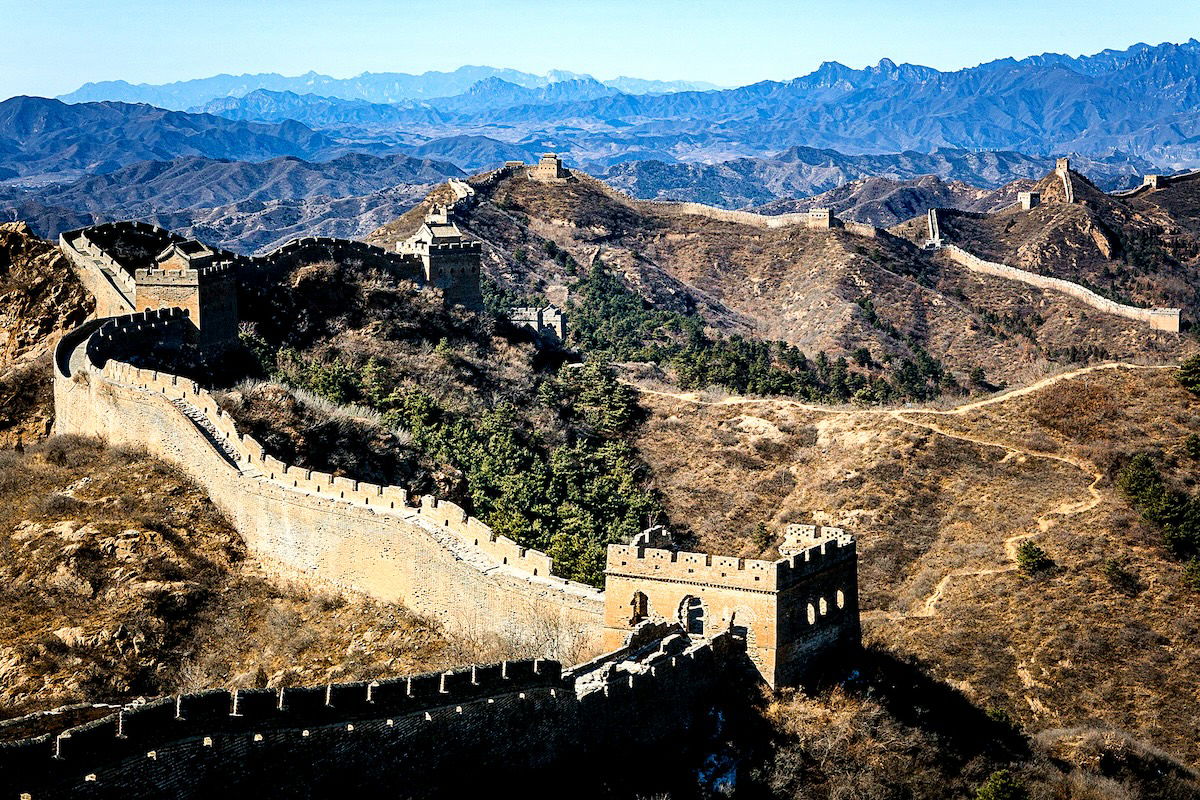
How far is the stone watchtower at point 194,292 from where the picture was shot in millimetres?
49031

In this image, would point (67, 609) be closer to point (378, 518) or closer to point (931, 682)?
point (378, 518)

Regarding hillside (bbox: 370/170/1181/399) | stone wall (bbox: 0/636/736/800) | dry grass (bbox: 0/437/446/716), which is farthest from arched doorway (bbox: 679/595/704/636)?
hillside (bbox: 370/170/1181/399)

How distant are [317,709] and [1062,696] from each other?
28893mm

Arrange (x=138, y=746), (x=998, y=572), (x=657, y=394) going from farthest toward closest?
(x=657, y=394)
(x=998, y=572)
(x=138, y=746)

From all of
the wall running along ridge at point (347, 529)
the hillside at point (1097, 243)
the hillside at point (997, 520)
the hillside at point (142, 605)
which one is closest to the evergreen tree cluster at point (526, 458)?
the hillside at point (997, 520)

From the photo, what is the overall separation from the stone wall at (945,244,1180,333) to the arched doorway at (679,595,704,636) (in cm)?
9034

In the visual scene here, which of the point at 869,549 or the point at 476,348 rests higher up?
the point at 476,348

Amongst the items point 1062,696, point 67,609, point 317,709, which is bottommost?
point 1062,696

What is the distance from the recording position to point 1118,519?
53.8 m

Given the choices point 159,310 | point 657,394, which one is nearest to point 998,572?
point 657,394

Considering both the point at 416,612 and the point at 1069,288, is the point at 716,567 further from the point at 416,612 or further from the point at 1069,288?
the point at 1069,288

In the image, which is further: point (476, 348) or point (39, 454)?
point (476, 348)

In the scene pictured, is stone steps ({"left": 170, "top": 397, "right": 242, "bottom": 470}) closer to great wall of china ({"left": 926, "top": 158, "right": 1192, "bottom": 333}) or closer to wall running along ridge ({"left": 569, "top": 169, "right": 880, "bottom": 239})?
great wall of china ({"left": 926, "top": 158, "right": 1192, "bottom": 333})

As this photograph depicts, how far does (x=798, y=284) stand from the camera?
124 m
